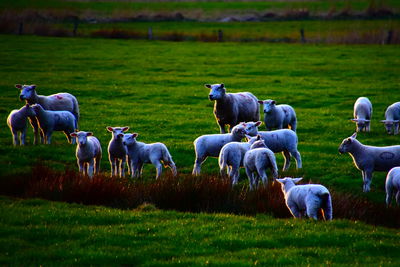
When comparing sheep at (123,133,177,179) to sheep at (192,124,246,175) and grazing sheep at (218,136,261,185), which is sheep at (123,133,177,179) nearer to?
sheep at (192,124,246,175)

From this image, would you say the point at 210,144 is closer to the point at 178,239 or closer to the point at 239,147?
the point at 239,147

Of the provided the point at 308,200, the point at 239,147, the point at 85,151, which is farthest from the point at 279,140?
the point at 308,200

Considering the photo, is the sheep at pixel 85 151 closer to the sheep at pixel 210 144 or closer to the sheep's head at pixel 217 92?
the sheep at pixel 210 144

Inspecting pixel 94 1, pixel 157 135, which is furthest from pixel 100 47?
pixel 94 1

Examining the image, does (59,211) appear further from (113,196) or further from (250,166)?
(250,166)

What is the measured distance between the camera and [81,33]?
57.8 m

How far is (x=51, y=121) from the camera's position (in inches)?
688

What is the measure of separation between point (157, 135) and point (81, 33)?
40.4 meters

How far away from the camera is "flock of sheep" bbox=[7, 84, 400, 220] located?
12.6 m

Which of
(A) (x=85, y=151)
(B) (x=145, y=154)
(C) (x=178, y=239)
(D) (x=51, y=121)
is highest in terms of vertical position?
(D) (x=51, y=121)

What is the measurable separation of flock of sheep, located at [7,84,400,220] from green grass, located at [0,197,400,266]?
0.95 metres

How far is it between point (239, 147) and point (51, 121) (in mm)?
6250

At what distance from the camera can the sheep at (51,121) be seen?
1738 cm

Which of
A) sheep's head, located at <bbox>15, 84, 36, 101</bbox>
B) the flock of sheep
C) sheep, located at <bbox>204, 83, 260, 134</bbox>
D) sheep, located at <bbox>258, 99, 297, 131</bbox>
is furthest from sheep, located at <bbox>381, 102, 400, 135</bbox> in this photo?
sheep's head, located at <bbox>15, 84, 36, 101</bbox>
